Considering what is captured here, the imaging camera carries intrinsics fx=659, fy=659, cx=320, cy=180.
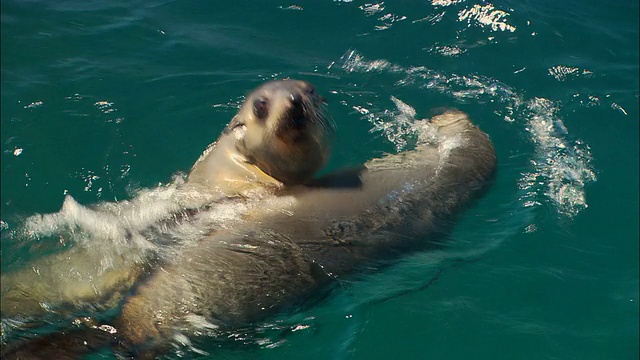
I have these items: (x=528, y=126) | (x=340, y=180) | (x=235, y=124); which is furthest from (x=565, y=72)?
(x=235, y=124)

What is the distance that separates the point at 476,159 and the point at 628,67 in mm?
3820

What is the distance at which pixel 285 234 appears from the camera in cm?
432

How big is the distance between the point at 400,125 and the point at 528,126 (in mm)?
1340

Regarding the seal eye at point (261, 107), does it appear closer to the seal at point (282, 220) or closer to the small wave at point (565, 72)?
the seal at point (282, 220)

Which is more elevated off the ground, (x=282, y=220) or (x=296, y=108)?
(x=296, y=108)

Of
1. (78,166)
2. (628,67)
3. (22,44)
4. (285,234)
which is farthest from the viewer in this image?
(628,67)

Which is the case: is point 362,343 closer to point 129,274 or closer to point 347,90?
point 129,274

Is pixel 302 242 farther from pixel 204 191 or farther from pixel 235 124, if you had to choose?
pixel 235 124

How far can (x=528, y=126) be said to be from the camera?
6.58 m

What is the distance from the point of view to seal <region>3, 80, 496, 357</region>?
3.93 m

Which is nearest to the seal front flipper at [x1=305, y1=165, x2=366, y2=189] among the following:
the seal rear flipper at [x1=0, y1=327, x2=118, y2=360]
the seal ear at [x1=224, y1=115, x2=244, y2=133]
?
the seal ear at [x1=224, y1=115, x2=244, y2=133]

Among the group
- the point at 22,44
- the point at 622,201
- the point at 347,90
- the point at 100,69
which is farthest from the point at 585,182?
the point at 22,44

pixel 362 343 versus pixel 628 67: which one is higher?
pixel 628 67

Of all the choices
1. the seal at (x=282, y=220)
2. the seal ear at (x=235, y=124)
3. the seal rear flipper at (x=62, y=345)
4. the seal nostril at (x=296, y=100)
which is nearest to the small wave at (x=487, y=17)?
the seal at (x=282, y=220)
